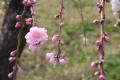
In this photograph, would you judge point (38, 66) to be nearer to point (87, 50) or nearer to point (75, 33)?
point (87, 50)

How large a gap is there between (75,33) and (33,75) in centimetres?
165

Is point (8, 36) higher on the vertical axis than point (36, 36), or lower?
lower

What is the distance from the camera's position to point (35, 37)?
3.84 feet

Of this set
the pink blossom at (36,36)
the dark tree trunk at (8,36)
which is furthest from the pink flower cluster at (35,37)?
the dark tree trunk at (8,36)

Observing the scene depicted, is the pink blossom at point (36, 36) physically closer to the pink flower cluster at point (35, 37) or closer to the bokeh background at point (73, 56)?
the pink flower cluster at point (35, 37)

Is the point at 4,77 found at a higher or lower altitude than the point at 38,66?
higher

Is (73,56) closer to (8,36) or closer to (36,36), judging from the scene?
(8,36)

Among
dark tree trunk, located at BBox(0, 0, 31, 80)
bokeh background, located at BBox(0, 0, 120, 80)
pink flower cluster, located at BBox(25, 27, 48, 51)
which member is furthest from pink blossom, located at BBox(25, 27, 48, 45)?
bokeh background, located at BBox(0, 0, 120, 80)

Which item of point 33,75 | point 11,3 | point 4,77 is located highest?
point 11,3

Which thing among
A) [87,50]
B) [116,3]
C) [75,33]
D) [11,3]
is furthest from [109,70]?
[116,3]

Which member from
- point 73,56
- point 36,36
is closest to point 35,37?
point 36,36

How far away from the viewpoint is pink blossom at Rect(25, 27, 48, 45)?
116cm

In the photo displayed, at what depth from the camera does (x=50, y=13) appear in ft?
22.7

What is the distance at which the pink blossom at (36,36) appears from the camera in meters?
1.16
